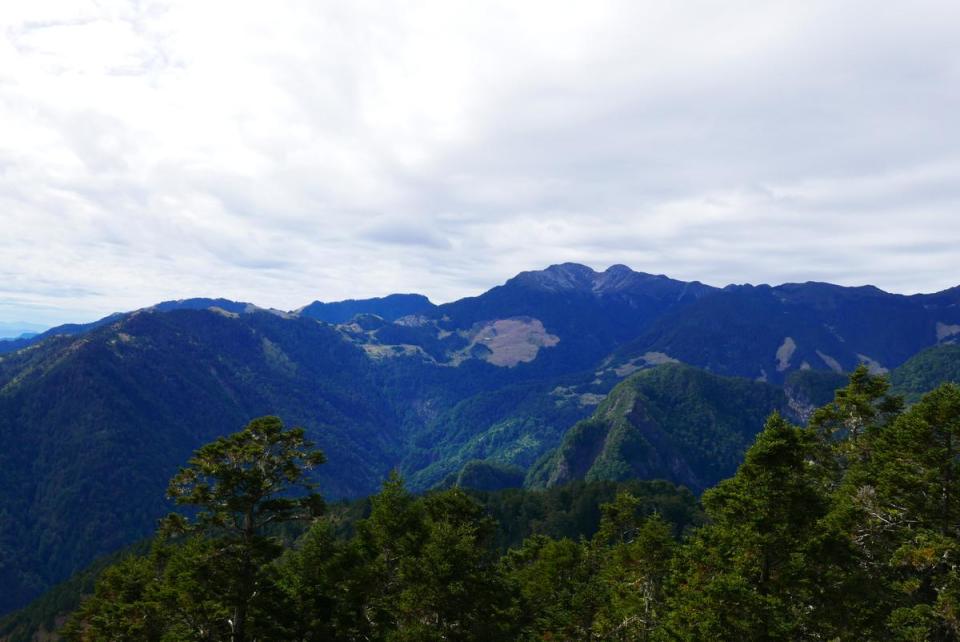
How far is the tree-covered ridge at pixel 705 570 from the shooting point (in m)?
27.0

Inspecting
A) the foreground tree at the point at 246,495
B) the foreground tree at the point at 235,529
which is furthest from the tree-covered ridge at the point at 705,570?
the foreground tree at the point at 246,495

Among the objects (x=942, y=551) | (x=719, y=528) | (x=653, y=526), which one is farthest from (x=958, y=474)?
Result: (x=653, y=526)

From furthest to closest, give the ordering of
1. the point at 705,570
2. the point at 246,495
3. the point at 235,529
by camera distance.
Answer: the point at 235,529 < the point at 246,495 < the point at 705,570

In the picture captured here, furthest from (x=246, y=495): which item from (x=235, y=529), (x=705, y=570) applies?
(x=705, y=570)

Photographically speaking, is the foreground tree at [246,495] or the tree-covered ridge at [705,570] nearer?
the tree-covered ridge at [705,570]

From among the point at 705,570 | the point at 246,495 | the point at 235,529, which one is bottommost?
the point at 705,570

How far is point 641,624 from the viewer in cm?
4275

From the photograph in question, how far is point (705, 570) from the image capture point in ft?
98.4

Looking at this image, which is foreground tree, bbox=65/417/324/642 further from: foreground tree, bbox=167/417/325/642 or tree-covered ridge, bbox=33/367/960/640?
tree-covered ridge, bbox=33/367/960/640

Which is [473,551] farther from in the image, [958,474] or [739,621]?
[958,474]

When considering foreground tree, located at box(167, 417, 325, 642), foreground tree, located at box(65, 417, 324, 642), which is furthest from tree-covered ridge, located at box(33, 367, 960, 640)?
foreground tree, located at box(167, 417, 325, 642)

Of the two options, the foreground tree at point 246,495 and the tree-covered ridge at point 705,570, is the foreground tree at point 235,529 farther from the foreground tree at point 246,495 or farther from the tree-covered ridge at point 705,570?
the tree-covered ridge at point 705,570

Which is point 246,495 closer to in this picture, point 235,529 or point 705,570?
point 235,529

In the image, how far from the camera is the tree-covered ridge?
88.5 ft
